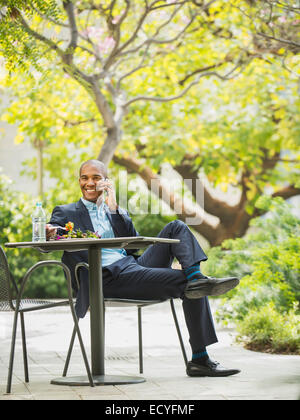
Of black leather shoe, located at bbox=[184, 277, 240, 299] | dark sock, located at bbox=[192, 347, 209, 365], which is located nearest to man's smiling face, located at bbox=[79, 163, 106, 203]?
black leather shoe, located at bbox=[184, 277, 240, 299]

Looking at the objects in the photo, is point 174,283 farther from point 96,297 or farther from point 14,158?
point 14,158

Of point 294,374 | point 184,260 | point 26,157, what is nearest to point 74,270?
point 184,260

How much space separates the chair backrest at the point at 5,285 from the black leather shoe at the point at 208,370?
1.09 m

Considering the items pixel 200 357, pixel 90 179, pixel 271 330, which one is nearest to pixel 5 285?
pixel 90 179

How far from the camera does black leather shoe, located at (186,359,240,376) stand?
3951 millimetres

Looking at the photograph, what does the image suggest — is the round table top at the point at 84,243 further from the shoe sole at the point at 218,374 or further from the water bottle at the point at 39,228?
the shoe sole at the point at 218,374

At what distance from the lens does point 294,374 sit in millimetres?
4055

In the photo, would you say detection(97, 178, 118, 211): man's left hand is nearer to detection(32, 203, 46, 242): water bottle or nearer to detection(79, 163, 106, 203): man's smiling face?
detection(79, 163, 106, 203): man's smiling face

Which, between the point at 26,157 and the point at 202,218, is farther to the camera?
the point at 26,157

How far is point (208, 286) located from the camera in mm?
3732

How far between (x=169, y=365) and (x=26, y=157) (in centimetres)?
1084
